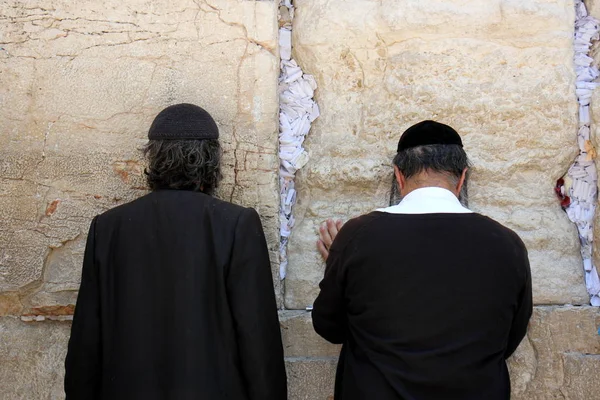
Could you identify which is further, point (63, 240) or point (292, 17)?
point (292, 17)

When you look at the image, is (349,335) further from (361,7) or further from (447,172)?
(361,7)

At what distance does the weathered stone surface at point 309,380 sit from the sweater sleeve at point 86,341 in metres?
0.90

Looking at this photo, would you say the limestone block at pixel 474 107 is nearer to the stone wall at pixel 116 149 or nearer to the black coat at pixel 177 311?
the stone wall at pixel 116 149

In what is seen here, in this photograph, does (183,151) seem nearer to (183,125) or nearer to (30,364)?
(183,125)

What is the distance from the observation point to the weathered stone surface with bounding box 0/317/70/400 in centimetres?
292

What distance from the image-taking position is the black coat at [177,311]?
2.29 metres

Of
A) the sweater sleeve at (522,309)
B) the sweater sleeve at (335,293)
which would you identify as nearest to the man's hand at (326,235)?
the sweater sleeve at (335,293)

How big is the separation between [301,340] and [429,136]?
110cm

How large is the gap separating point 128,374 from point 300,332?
0.88m

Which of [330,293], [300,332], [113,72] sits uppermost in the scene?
[113,72]

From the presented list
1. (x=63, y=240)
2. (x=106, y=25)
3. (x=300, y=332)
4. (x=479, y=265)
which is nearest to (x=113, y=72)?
(x=106, y=25)

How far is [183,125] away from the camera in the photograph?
2.46 m

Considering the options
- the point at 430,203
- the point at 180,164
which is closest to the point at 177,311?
the point at 180,164

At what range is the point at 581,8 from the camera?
324 centimetres
